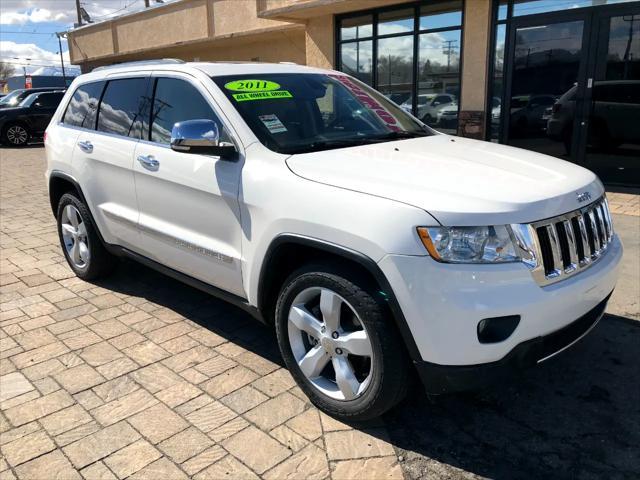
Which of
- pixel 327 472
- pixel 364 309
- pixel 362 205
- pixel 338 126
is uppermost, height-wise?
pixel 338 126

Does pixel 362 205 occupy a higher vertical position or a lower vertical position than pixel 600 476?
higher

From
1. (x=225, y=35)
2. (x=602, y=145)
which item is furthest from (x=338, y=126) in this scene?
(x=225, y=35)

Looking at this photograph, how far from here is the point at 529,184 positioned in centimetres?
262

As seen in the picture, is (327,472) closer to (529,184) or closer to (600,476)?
(600,476)

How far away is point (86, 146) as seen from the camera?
4445 mm

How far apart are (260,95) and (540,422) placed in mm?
2370

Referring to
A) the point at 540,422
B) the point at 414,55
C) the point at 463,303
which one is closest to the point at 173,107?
the point at 463,303

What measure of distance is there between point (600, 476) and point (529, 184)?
1310 millimetres

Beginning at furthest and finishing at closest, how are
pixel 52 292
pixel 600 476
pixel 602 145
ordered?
pixel 602 145 → pixel 52 292 → pixel 600 476

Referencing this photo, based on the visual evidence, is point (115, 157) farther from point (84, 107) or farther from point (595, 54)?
point (595, 54)

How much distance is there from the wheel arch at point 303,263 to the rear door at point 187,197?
210 millimetres

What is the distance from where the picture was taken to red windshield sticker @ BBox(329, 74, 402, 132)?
3.81 metres

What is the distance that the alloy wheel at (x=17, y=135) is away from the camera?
59.7ft

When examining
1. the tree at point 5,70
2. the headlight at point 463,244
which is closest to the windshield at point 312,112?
the headlight at point 463,244
